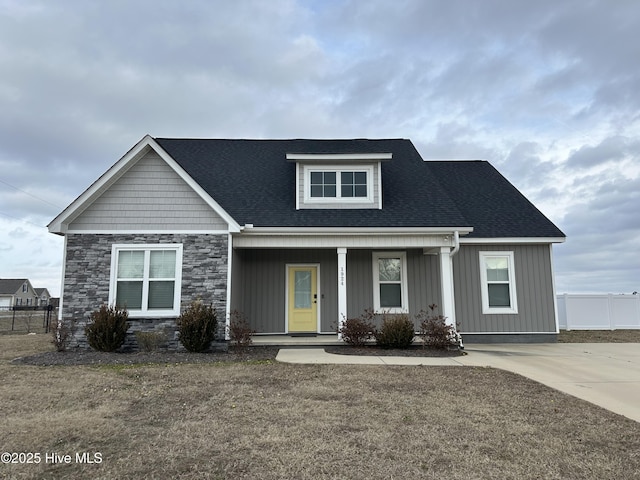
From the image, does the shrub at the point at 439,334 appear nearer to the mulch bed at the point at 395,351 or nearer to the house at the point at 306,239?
the mulch bed at the point at 395,351

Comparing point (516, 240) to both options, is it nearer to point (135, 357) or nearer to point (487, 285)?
point (487, 285)

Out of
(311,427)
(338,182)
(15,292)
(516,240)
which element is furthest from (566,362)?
(15,292)

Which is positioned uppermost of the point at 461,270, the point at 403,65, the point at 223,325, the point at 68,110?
the point at 403,65

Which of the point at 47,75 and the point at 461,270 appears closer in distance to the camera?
the point at 461,270

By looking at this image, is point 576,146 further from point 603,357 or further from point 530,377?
point 530,377

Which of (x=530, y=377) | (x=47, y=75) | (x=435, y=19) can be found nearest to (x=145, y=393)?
(x=530, y=377)

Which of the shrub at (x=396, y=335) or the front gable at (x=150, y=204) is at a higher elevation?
the front gable at (x=150, y=204)

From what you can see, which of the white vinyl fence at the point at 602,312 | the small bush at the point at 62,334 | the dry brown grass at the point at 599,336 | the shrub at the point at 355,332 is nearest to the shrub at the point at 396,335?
the shrub at the point at 355,332

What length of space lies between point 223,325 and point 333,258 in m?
4.30

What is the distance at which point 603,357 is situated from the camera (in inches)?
393

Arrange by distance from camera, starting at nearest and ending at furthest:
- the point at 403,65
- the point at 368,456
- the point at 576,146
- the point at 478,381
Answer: the point at 368,456
the point at 478,381
the point at 403,65
the point at 576,146

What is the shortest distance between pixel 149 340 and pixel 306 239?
Result: 4.79m

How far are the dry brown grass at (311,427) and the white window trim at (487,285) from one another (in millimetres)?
5966

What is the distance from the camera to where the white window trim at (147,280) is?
10414 mm
